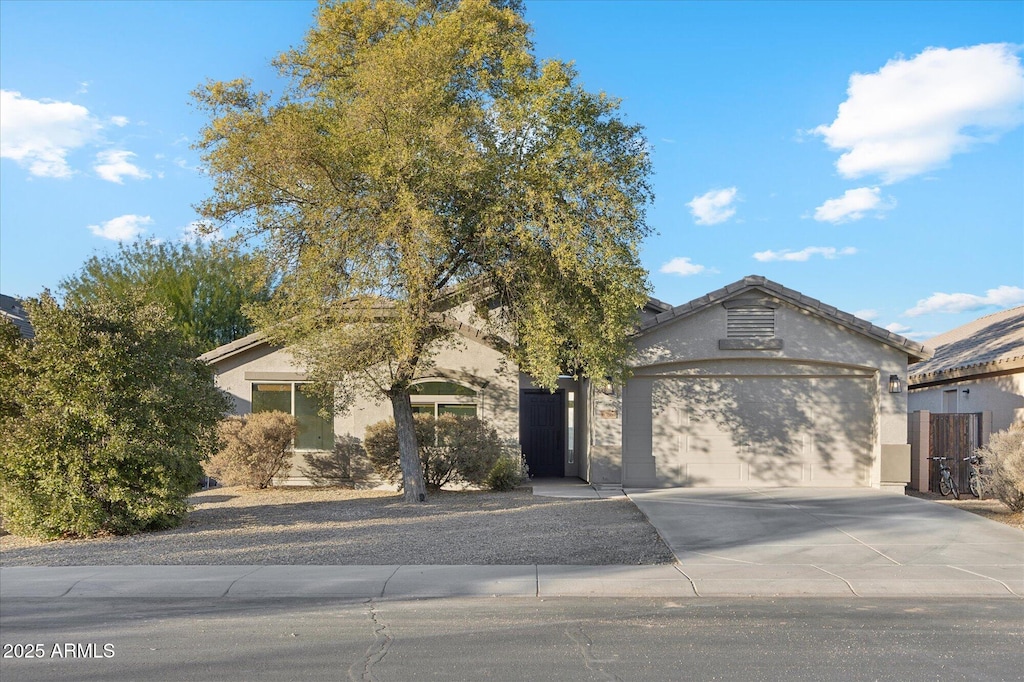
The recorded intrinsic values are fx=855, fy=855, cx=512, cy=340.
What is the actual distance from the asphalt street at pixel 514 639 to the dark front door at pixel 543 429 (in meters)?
13.1

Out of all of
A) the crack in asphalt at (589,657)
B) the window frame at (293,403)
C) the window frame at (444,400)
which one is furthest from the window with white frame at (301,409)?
the crack in asphalt at (589,657)

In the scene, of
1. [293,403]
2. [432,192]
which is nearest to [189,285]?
[293,403]

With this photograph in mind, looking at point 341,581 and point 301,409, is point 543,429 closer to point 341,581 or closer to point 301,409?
point 301,409

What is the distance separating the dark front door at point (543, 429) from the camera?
22203mm

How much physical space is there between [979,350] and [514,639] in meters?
18.8

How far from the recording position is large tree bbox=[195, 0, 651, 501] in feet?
45.2

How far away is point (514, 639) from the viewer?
24.5 ft

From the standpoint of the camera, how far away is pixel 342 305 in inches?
577

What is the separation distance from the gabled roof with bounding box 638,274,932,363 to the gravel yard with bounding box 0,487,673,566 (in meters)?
4.49

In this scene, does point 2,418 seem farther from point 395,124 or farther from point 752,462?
point 752,462

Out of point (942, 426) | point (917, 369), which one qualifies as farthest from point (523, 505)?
point (917, 369)

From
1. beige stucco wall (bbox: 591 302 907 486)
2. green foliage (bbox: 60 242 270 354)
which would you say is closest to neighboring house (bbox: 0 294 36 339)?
green foliage (bbox: 60 242 270 354)

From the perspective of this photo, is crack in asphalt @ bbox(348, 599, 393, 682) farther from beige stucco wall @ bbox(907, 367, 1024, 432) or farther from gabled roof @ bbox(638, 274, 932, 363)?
beige stucco wall @ bbox(907, 367, 1024, 432)

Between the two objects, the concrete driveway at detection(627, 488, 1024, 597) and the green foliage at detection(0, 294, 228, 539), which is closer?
the concrete driveway at detection(627, 488, 1024, 597)
